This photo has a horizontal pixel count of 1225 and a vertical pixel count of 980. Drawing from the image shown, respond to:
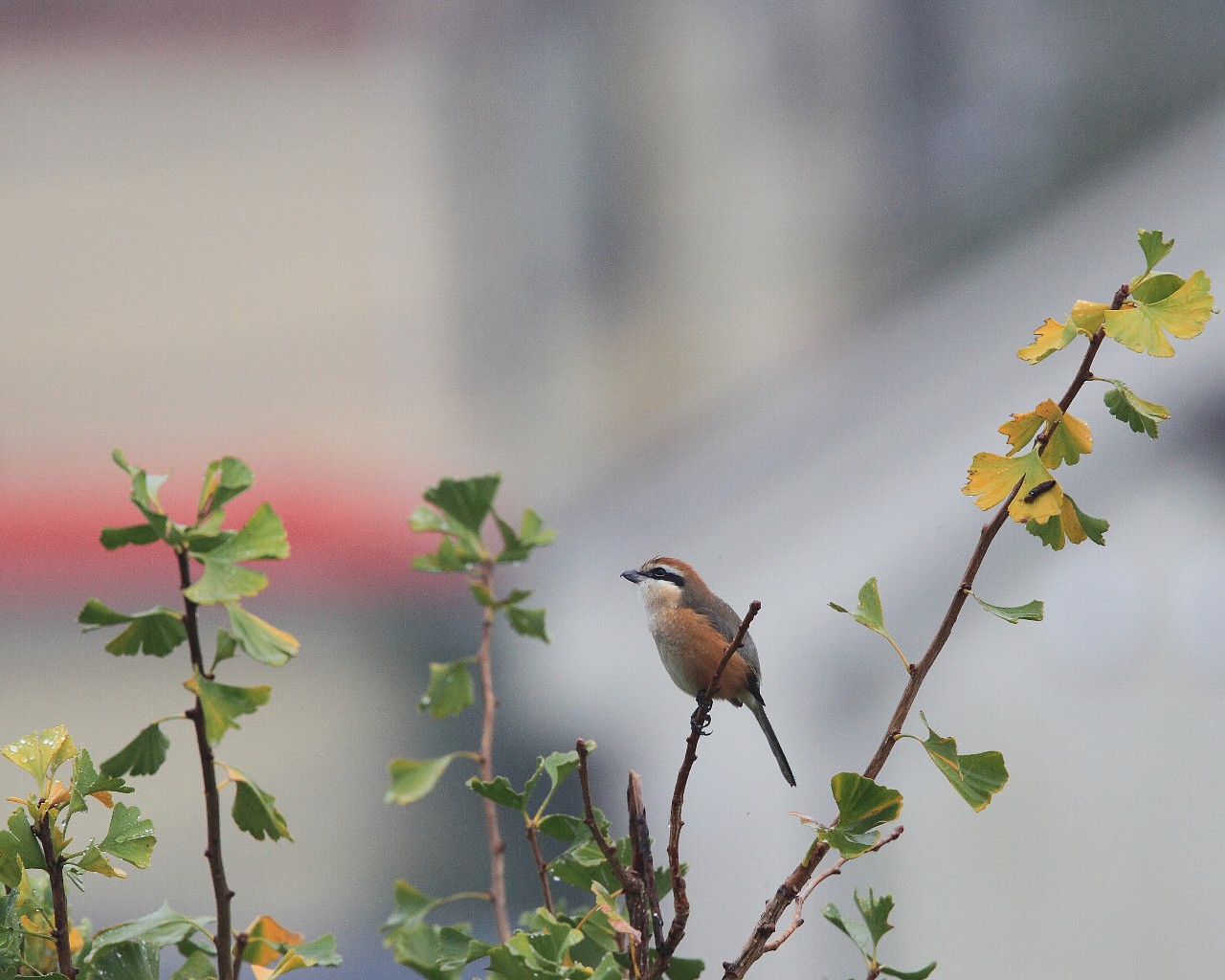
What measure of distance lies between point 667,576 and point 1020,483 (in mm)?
576

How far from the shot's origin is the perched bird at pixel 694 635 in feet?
3.10

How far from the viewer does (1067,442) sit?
47 centimetres

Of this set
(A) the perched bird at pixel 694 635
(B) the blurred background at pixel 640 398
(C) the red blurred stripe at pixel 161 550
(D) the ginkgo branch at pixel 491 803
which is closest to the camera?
(D) the ginkgo branch at pixel 491 803

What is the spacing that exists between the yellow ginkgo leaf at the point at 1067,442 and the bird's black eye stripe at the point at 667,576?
1.85ft

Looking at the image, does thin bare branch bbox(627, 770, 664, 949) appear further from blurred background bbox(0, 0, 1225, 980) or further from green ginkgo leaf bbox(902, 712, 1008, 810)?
blurred background bbox(0, 0, 1225, 980)

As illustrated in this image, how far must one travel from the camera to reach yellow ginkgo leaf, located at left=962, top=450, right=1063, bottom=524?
47 centimetres

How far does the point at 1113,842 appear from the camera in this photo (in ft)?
6.70

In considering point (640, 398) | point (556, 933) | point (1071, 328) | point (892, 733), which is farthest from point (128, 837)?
point (640, 398)

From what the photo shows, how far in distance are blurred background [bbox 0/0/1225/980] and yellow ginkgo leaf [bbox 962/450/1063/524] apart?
1.57 m

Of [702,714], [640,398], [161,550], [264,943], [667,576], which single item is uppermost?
[640,398]

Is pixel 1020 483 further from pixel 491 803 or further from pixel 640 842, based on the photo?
pixel 491 803

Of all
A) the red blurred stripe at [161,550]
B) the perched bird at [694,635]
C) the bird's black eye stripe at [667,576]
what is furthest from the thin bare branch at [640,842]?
the red blurred stripe at [161,550]

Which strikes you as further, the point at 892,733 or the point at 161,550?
the point at 161,550

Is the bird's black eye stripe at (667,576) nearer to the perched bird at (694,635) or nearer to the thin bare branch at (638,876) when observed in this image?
the perched bird at (694,635)
